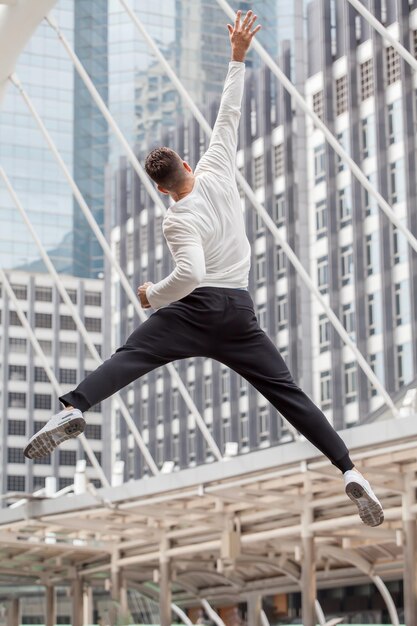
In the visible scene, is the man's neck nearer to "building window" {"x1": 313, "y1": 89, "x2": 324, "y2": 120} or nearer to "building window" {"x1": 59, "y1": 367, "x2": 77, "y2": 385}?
"building window" {"x1": 313, "y1": 89, "x2": 324, "y2": 120}

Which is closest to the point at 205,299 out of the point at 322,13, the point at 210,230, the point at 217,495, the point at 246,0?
the point at 210,230

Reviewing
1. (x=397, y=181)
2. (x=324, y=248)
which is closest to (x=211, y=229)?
(x=397, y=181)

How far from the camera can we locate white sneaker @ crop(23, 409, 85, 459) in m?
4.74

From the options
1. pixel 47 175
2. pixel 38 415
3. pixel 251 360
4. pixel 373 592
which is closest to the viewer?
pixel 251 360

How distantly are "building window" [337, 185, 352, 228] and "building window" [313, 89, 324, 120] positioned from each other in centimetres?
415

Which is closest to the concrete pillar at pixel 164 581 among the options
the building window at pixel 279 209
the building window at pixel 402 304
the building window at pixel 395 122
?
the building window at pixel 402 304

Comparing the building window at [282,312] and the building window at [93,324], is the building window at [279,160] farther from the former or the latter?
the building window at [93,324]

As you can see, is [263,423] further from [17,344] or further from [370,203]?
[17,344]

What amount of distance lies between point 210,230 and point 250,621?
89.7ft

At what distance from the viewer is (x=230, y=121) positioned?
514cm

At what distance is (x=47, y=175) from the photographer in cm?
11900

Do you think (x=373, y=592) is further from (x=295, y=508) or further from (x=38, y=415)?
(x=38, y=415)

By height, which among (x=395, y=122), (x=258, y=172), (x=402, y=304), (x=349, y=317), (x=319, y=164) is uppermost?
(x=258, y=172)

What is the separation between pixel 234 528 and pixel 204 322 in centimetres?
1796
